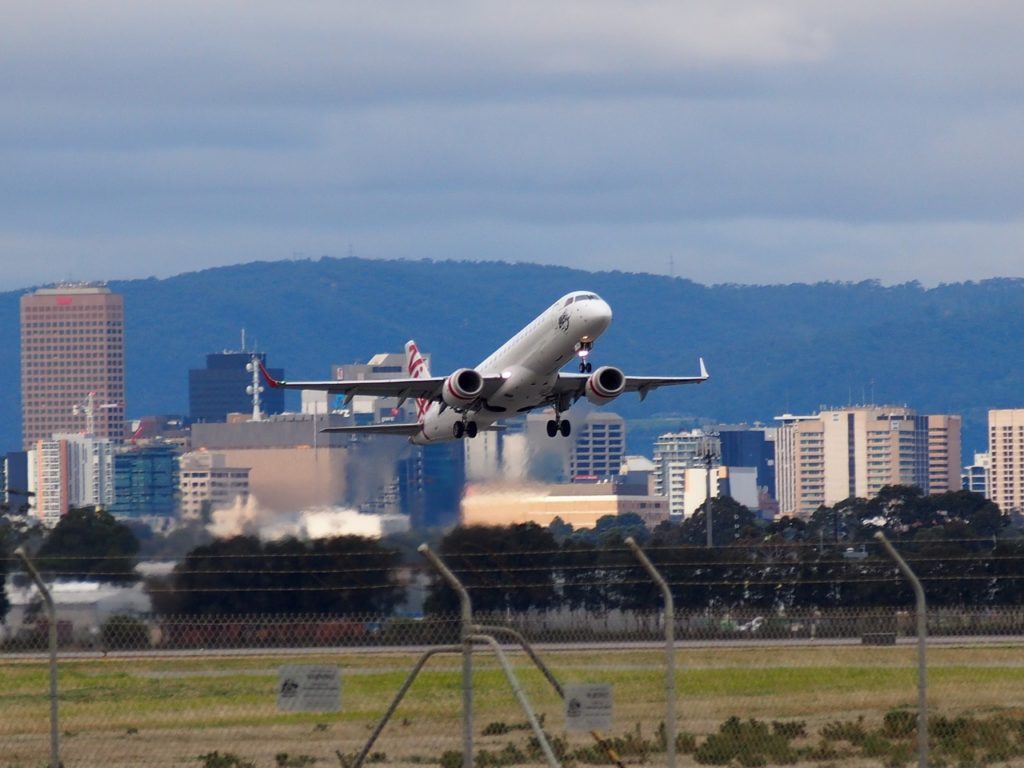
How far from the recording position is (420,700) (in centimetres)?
3600

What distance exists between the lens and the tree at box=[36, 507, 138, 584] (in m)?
28.8

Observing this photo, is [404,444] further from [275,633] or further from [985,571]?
[275,633]

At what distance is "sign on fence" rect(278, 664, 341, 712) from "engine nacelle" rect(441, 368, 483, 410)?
36.2 m

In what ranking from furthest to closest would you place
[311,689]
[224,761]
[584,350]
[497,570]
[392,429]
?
1. [392,429]
2. [584,350]
3. [224,761]
4. [497,570]
5. [311,689]

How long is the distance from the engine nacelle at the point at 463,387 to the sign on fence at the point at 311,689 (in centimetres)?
3622

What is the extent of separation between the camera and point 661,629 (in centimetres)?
2969

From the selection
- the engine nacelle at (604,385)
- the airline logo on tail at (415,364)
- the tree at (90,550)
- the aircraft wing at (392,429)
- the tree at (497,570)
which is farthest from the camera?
the airline logo on tail at (415,364)

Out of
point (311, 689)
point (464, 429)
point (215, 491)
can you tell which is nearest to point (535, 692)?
point (311, 689)

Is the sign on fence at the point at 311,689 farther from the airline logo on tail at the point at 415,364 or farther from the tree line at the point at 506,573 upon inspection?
the airline logo on tail at the point at 415,364

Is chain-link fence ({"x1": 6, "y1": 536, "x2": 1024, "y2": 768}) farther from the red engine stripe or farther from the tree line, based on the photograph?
the red engine stripe

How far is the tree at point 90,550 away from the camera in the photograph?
28766 mm

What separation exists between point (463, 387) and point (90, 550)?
21617 mm

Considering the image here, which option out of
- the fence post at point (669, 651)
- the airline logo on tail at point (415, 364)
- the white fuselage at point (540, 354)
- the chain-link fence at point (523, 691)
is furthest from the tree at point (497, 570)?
the airline logo on tail at point (415, 364)

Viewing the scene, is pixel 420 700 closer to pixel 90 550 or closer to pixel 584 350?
pixel 90 550
